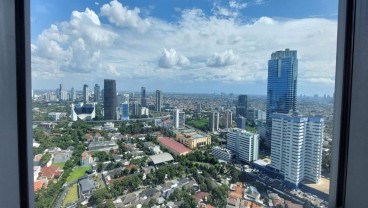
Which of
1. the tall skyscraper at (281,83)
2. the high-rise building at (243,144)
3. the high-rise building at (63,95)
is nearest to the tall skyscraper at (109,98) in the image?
the high-rise building at (63,95)

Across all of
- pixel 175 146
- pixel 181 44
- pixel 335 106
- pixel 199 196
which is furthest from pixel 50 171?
pixel 335 106

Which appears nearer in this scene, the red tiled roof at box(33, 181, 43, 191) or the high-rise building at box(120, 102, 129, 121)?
the red tiled roof at box(33, 181, 43, 191)

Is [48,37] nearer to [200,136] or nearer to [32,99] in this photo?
[32,99]

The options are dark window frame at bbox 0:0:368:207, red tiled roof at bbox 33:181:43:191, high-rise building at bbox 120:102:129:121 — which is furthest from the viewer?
high-rise building at bbox 120:102:129:121

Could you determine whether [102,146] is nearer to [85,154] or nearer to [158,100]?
[85,154]

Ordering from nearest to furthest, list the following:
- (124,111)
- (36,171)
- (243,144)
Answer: (36,171) < (124,111) < (243,144)

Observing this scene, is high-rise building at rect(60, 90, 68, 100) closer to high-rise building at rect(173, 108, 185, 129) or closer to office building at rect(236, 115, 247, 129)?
high-rise building at rect(173, 108, 185, 129)

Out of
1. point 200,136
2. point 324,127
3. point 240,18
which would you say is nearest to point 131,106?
point 200,136

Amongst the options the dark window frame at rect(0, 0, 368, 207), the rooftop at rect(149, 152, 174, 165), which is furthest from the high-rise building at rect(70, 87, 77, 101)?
the rooftop at rect(149, 152, 174, 165)
